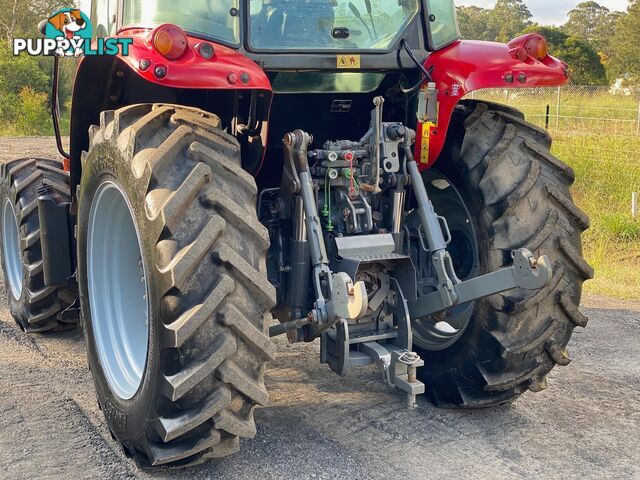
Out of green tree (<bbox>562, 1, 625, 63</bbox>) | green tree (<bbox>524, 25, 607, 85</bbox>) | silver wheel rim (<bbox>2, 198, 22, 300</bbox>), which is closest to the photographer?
silver wheel rim (<bbox>2, 198, 22, 300</bbox>)

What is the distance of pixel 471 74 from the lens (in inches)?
156

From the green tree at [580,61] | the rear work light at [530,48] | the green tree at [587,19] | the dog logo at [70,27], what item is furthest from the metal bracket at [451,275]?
the green tree at [587,19]

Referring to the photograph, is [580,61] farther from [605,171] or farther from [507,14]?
[507,14]

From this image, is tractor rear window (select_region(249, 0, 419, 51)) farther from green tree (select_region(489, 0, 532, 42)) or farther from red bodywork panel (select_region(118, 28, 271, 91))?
green tree (select_region(489, 0, 532, 42))

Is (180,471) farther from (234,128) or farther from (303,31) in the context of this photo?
(303,31)

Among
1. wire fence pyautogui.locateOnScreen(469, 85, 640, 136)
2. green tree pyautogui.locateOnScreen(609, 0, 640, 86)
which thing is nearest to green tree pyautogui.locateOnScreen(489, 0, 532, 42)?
green tree pyautogui.locateOnScreen(609, 0, 640, 86)

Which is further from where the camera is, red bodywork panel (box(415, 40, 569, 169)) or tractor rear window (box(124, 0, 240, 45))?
red bodywork panel (box(415, 40, 569, 169))

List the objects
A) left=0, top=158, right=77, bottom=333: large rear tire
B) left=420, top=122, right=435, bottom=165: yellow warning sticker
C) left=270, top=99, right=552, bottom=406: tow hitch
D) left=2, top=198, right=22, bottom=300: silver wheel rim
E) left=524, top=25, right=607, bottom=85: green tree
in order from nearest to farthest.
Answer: left=270, top=99, right=552, bottom=406: tow hitch
left=420, top=122, right=435, bottom=165: yellow warning sticker
left=0, top=158, right=77, bottom=333: large rear tire
left=2, top=198, right=22, bottom=300: silver wheel rim
left=524, top=25, right=607, bottom=85: green tree

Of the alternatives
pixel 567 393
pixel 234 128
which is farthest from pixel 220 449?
pixel 567 393

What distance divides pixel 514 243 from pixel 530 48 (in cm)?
104

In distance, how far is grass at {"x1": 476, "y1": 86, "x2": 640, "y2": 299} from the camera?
828cm

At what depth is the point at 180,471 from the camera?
3.58m

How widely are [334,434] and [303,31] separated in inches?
80.7

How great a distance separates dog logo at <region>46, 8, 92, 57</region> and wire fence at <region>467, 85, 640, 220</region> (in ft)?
23.7
